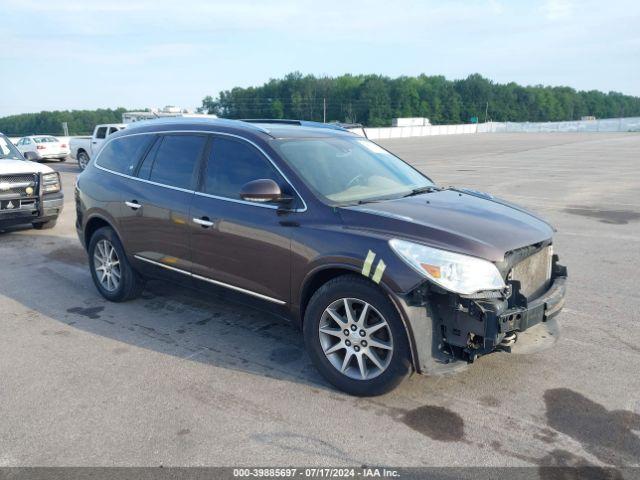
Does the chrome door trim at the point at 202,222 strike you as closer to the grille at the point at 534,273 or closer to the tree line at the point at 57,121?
the grille at the point at 534,273

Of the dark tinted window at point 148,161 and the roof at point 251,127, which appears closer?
the roof at point 251,127

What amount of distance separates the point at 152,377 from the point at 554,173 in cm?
1843

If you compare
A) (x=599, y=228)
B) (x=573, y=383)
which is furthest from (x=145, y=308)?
(x=599, y=228)

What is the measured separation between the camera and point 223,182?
4598 mm

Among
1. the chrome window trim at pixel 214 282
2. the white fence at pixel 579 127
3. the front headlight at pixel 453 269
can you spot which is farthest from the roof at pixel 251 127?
the white fence at pixel 579 127

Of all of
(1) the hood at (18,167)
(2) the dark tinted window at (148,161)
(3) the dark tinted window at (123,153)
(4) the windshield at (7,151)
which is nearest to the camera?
(2) the dark tinted window at (148,161)

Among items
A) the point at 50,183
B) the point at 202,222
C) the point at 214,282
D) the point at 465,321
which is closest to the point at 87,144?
the point at 50,183

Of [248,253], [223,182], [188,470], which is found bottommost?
[188,470]

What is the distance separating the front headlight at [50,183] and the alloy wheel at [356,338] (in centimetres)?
730

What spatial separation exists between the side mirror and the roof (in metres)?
0.68

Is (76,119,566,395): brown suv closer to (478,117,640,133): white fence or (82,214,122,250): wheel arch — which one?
(82,214,122,250): wheel arch

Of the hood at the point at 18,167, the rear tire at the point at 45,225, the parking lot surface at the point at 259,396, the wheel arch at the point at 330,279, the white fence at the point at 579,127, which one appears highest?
the white fence at the point at 579,127

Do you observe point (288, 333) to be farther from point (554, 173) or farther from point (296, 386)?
point (554, 173)

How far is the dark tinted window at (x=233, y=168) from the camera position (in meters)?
4.38
